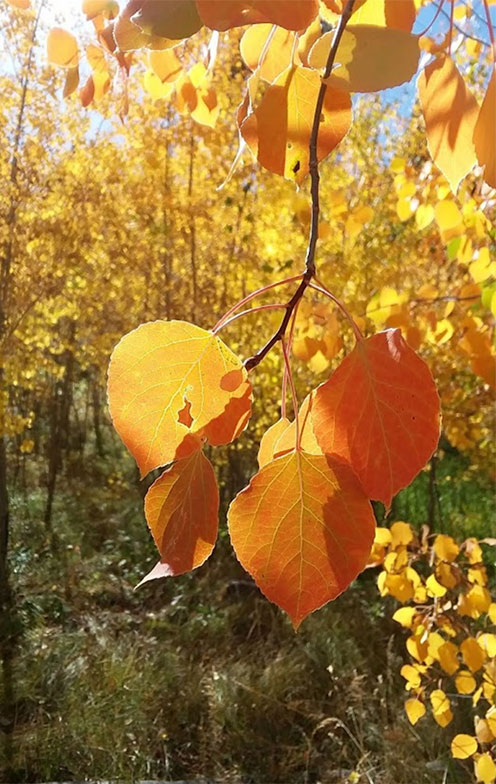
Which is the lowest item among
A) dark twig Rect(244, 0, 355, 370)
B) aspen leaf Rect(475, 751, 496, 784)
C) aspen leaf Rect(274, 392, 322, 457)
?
aspen leaf Rect(475, 751, 496, 784)

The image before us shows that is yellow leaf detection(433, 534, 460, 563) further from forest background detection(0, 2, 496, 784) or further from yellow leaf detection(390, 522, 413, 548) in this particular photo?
A: forest background detection(0, 2, 496, 784)

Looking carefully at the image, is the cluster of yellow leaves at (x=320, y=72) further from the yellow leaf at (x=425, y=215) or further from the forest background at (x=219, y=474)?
the forest background at (x=219, y=474)

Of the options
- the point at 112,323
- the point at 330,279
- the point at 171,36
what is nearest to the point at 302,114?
the point at 171,36

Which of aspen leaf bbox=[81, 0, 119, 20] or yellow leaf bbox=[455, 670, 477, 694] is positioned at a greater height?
aspen leaf bbox=[81, 0, 119, 20]

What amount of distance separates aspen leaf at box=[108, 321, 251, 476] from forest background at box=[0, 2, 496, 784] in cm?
90

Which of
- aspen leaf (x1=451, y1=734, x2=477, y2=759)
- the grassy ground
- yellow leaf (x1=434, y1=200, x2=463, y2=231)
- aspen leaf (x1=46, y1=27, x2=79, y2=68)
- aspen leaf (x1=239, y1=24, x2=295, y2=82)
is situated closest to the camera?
aspen leaf (x1=239, y1=24, x2=295, y2=82)

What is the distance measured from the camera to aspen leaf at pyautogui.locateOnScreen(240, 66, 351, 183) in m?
0.25

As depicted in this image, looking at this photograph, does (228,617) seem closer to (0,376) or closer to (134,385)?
(0,376)

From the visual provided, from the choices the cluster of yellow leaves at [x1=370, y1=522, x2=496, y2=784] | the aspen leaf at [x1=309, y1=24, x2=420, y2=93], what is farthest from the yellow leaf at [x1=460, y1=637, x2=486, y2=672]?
the aspen leaf at [x1=309, y1=24, x2=420, y2=93]

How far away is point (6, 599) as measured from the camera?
3.12 m

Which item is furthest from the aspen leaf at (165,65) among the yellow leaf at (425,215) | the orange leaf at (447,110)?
the yellow leaf at (425,215)

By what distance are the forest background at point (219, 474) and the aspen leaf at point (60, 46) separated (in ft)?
2.18

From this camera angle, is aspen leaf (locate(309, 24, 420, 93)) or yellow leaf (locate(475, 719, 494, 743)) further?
yellow leaf (locate(475, 719, 494, 743))

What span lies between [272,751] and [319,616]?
0.80 m
